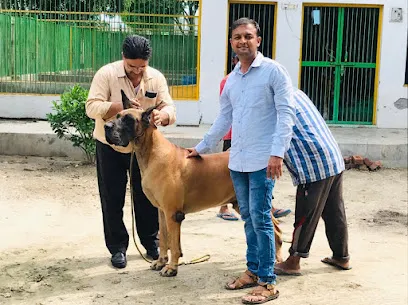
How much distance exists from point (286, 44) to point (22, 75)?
17.1 ft

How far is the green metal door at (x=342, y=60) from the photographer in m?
12.3

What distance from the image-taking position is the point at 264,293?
15.0 ft

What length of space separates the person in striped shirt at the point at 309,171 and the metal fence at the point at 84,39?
727 centimetres

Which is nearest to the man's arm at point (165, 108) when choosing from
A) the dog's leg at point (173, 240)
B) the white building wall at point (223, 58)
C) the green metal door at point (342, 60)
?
the dog's leg at point (173, 240)

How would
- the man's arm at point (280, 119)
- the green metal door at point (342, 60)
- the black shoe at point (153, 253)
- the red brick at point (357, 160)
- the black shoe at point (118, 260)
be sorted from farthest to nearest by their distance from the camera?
the green metal door at point (342, 60) → the red brick at point (357, 160) → the black shoe at point (153, 253) → the black shoe at point (118, 260) → the man's arm at point (280, 119)

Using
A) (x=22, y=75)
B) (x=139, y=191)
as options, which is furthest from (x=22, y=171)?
(x=139, y=191)

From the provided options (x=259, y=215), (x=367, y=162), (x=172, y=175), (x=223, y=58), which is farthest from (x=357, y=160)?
(x=259, y=215)

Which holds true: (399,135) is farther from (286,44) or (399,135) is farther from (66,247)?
(66,247)

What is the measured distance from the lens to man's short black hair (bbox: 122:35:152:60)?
4809 mm

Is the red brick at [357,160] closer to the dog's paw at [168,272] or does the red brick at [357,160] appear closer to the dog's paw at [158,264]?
the dog's paw at [158,264]

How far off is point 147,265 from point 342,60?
8.21 metres

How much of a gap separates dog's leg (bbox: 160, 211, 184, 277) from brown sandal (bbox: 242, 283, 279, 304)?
2.42 feet

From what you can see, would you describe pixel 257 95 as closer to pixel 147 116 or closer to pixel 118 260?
pixel 147 116

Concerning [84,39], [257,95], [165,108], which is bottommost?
[165,108]
